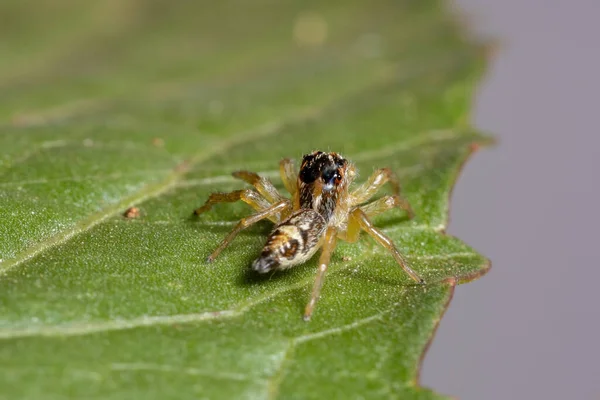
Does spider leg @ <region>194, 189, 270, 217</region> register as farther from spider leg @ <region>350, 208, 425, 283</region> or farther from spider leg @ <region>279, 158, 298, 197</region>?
spider leg @ <region>350, 208, 425, 283</region>

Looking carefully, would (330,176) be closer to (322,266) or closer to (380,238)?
→ (380,238)

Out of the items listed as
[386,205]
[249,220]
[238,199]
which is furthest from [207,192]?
[386,205]

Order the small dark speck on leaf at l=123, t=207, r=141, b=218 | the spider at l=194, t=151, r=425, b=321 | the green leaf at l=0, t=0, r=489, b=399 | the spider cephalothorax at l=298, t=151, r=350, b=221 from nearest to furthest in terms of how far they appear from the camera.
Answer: the green leaf at l=0, t=0, r=489, b=399 < the spider at l=194, t=151, r=425, b=321 < the small dark speck on leaf at l=123, t=207, r=141, b=218 < the spider cephalothorax at l=298, t=151, r=350, b=221

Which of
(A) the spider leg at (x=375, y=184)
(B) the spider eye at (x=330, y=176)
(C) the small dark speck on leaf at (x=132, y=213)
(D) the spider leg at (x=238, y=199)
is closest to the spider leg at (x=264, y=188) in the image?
(D) the spider leg at (x=238, y=199)

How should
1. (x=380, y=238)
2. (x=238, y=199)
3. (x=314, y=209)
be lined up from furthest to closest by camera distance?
1. (x=238, y=199)
2. (x=314, y=209)
3. (x=380, y=238)

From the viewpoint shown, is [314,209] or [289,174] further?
[289,174]

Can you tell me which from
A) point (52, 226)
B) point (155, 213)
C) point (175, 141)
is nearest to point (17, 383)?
point (52, 226)

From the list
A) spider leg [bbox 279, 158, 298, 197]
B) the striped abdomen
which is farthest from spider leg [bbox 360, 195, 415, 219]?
spider leg [bbox 279, 158, 298, 197]
